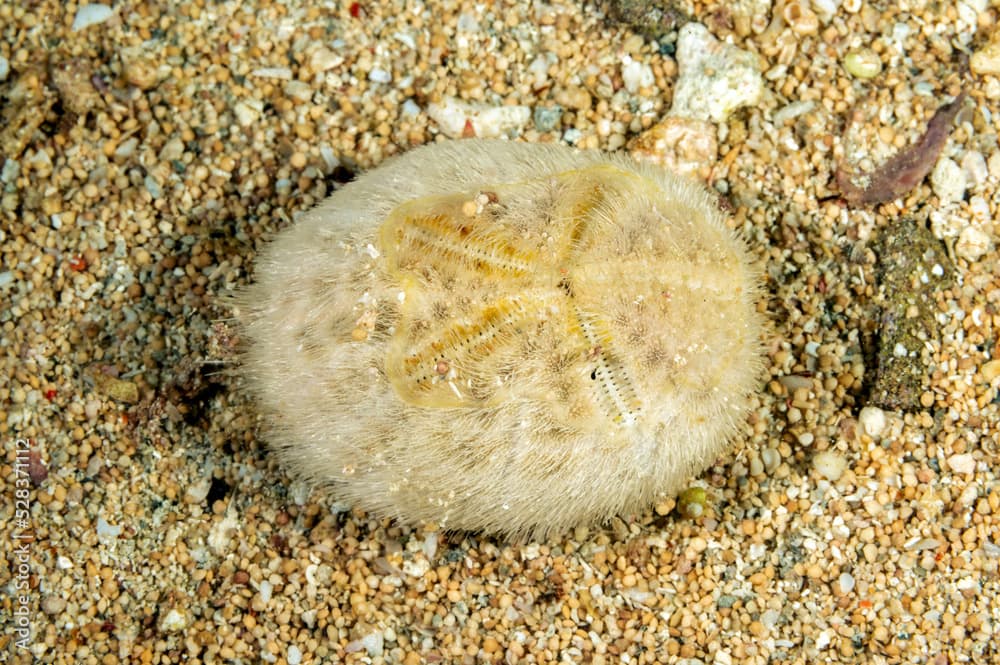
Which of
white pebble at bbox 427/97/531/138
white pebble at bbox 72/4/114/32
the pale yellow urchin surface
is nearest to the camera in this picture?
the pale yellow urchin surface

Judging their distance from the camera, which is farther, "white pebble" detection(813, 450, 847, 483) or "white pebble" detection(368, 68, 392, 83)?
"white pebble" detection(368, 68, 392, 83)

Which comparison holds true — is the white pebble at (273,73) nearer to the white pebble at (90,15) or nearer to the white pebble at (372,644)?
the white pebble at (90,15)

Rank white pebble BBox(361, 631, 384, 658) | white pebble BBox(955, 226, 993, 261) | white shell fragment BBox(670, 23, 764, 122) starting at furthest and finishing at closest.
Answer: white shell fragment BBox(670, 23, 764, 122) → white pebble BBox(955, 226, 993, 261) → white pebble BBox(361, 631, 384, 658)

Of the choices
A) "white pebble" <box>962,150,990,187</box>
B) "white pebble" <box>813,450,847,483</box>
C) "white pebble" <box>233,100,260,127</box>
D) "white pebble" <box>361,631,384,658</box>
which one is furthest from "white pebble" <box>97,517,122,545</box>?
"white pebble" <box>962,150,990,187</box>

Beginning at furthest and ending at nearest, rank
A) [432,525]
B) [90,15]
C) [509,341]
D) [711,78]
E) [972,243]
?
[90,15], [711,78], [972,243], [432,525], [509,341]

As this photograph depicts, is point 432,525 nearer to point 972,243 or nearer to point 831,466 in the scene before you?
point 831,466

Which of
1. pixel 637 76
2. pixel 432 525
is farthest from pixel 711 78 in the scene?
pixel 432 525

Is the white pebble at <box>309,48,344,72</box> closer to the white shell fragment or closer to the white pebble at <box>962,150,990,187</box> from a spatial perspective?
the white shell fragment

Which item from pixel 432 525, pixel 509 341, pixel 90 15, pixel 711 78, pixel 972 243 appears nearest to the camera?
pixel 509 341
